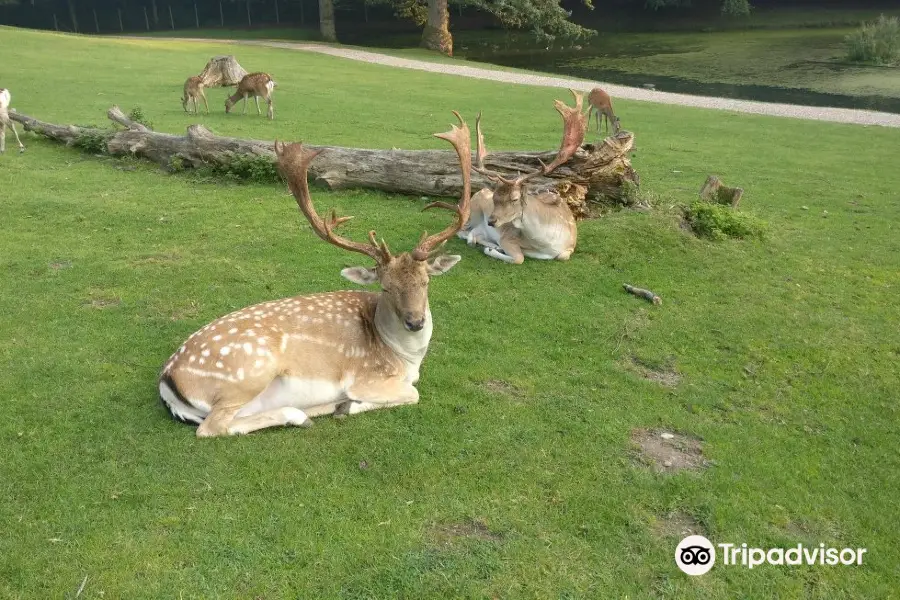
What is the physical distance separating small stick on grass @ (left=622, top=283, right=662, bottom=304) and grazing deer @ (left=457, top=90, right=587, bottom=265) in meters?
0.99

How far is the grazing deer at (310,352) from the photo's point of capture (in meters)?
4.51

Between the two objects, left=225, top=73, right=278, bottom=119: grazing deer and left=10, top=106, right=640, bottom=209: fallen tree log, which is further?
left=225, top=73, right=278, bottom=119: grazing deer

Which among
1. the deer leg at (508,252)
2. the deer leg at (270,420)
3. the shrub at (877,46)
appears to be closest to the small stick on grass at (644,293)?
the deer leg at (508,252)

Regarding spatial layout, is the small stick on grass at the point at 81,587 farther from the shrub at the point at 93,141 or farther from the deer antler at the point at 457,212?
the shrub at the point at 93,141

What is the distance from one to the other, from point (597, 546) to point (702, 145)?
11772 millimetres

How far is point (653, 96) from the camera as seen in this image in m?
21.6

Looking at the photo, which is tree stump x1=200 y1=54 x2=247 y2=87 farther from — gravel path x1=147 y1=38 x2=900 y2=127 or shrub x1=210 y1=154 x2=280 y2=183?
shrub x1=210 y1=154 x2=280 y2=183

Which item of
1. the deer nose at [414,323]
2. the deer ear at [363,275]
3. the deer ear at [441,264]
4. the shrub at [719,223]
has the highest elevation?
the deer ear at [441,264]

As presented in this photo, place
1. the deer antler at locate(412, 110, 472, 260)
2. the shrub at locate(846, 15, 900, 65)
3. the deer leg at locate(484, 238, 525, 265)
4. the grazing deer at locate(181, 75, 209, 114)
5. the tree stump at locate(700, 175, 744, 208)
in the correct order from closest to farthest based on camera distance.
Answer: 1. the deer antler at locate(412, 110, 472, 260)
2. the deer leg at locate(484, 238, 525, 265)
3. the tree stump at locate(700, 175, 744, 208)
4. the grazing deer at locate(181, 75, 209, 114)
5. the shrub at locate(846, 15, 900, 65)

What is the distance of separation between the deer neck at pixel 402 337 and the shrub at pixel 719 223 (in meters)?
4.55

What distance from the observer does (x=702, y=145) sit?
13914mm

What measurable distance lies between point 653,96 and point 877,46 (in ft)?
49.9

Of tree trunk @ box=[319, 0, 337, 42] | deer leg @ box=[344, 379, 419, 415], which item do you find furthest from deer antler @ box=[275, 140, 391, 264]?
tree trunk @ box=[319, 0, 337, 42]

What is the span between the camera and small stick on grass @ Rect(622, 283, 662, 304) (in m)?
6.72
